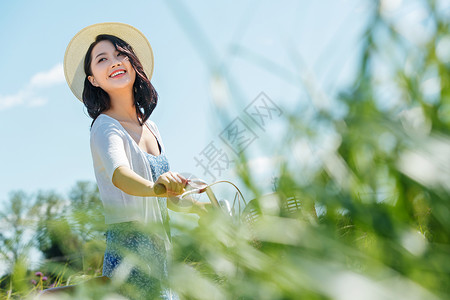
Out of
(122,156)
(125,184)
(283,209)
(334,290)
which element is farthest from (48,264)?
(122,156)

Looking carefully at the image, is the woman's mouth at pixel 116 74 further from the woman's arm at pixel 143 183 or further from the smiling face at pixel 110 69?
the woman's arm at pixel 143 183

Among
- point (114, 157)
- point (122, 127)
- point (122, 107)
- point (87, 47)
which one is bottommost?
point (114, 157)

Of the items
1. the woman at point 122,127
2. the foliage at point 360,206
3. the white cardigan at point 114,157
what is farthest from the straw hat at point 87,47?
the foliage at point 360,206

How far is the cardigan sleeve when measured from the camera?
1.84 meters

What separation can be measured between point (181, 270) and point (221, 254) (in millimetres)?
55

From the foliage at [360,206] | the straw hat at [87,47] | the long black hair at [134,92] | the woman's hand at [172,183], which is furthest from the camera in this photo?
the straw hat at [87,47]

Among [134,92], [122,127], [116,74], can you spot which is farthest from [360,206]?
[134,92]

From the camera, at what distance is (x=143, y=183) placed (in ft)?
5.31

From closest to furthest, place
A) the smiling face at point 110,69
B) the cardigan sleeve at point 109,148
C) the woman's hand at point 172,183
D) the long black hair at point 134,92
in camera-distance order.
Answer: the woman's hand at point 172,183
the cardigan sleeve at point 109,148
the smiling face at point 110,69
the long black hair at point 134,92

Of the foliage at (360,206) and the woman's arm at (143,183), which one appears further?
the woman's arm at (143,183)

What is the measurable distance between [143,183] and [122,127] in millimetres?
633

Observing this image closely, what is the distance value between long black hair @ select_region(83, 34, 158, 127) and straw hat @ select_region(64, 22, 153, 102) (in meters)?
0.11

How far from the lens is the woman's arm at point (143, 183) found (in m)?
1.41

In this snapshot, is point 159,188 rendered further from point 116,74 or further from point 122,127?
point 116,74
